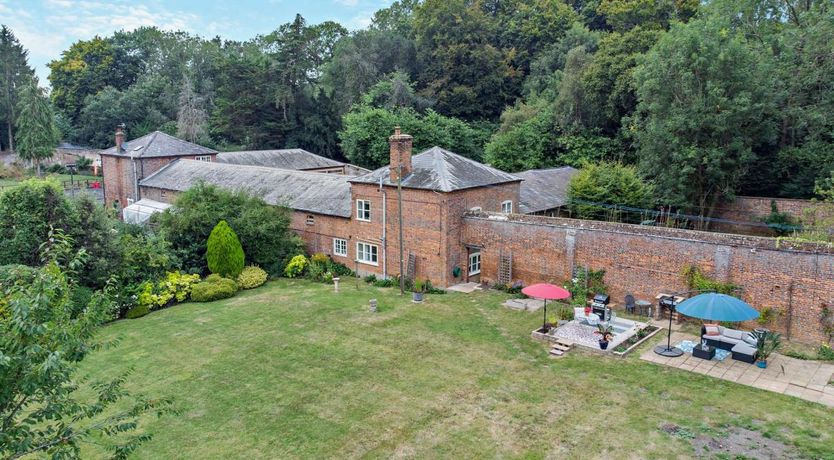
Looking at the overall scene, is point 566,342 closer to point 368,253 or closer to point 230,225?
point 368,253

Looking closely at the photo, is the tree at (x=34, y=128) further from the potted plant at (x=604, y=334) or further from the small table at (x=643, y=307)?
the potted plant at (x=604, y=334)

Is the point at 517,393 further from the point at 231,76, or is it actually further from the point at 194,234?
the point at 231,76

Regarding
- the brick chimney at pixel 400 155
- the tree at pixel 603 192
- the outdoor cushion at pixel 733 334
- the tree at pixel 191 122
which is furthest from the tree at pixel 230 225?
the tree at pixel 191 122

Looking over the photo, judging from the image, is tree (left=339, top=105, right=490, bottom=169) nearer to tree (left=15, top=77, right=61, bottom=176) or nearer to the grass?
the grass

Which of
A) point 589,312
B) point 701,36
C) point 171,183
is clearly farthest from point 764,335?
point 171,183

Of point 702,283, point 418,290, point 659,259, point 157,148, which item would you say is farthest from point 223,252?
point 702,283
